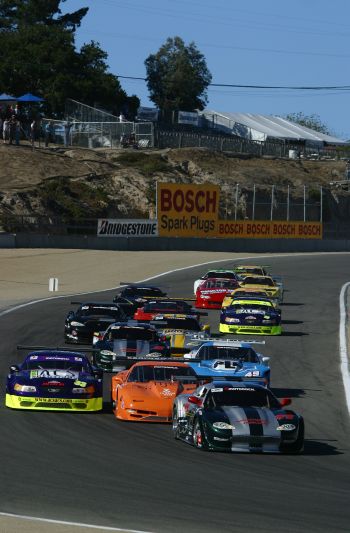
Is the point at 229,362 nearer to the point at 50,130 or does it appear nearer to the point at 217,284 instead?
the point at 217,284

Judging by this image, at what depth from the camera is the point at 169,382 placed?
21531 mm

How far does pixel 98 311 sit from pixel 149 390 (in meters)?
12.8

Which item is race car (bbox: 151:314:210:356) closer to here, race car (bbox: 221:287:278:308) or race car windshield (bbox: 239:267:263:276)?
race car (bbox: 221:287:278:308)

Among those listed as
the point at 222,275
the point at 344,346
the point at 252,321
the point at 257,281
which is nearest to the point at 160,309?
the point at 252,321

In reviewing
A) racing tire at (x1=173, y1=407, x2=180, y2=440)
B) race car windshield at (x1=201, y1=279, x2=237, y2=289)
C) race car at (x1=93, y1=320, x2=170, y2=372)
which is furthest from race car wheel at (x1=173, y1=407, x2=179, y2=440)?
race car windshield at (x1=201, y1=279, x2=237, y2=289)

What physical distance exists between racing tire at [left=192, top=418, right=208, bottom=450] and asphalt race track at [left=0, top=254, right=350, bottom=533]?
195mm

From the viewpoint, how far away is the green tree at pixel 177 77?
128m

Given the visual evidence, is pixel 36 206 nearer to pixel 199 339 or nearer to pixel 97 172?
pixel 97 172

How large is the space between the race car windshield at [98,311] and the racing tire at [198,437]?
49.8 ft

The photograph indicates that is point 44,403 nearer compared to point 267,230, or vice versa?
point 44,403

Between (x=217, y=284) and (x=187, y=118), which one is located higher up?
(x=187, y=118)

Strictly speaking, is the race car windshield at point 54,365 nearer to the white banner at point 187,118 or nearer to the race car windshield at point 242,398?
the race car windshield at point 242,398

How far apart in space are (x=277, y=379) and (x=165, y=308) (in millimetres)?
9877

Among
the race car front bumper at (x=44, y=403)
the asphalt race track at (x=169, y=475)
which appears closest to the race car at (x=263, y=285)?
the asphalt race track at (x=169, y=475)
